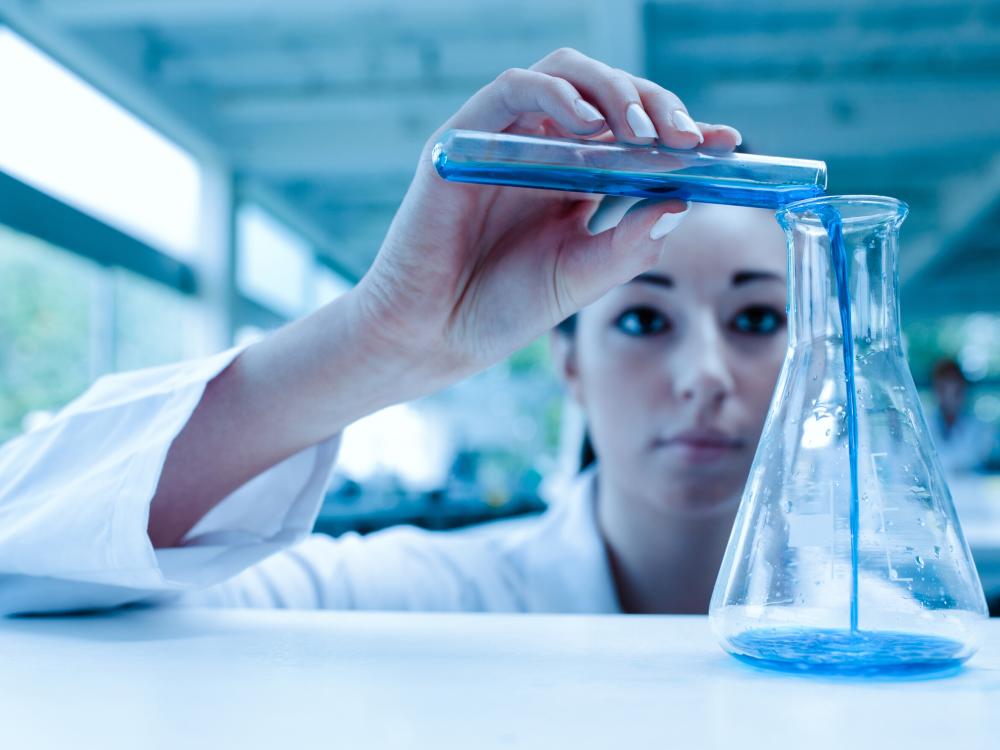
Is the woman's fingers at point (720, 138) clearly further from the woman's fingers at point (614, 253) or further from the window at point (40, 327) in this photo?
the window at point (40, 327)

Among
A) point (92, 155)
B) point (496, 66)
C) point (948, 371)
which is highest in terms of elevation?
point (496, 66)

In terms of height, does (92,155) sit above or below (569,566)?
above

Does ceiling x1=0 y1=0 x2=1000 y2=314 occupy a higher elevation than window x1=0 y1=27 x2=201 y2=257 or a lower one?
higher

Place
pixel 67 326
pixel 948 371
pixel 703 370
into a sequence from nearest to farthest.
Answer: pixel 703 370 < pixel 67 326 < pixel 948 371

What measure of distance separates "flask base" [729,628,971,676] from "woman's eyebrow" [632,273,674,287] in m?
0.59

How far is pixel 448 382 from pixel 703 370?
312 millimetres

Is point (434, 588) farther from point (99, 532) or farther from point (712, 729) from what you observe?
point (712, 729)

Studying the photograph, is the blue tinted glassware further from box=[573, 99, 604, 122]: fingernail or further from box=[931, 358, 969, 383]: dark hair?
box=[931, 358, 969, 383]: dark hair

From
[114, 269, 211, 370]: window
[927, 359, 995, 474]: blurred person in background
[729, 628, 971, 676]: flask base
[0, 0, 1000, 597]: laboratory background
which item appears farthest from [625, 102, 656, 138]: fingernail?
[927, 359, 995, 474]: blurred person in background

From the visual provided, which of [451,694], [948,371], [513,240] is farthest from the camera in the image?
[948,371]

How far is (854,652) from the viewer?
44cm

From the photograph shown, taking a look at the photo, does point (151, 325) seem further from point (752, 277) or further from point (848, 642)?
point (848, 642)

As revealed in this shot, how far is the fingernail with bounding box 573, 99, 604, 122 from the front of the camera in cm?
57

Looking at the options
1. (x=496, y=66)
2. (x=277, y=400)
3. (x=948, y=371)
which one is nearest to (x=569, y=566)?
(x=277, y=400)
